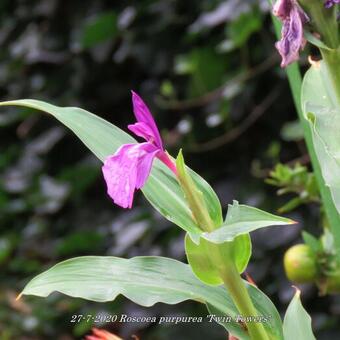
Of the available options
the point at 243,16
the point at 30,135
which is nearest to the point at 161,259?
the point at 243,16

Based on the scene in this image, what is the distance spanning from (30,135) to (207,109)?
0.52 metres

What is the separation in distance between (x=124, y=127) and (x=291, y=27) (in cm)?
118

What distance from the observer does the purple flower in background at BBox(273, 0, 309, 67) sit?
0.42 m

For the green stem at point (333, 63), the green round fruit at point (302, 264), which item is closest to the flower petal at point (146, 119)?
the green stem at point (333, 63)

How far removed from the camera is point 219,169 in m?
1.43

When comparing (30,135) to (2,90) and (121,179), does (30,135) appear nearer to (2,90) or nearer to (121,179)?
(2,90)

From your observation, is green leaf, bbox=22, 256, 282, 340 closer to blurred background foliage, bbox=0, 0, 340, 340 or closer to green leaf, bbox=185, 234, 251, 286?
green leaf, bbox=185, 234, 251, 286

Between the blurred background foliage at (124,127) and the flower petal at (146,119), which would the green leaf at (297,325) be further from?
the blurred background foliage at (124,127)

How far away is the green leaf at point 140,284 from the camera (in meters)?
0.49

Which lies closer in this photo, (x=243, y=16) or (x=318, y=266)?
(x=318, y=266)

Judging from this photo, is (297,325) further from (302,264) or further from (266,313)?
(302,264)

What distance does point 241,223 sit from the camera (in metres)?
0.43

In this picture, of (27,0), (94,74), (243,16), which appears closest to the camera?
(243,16)

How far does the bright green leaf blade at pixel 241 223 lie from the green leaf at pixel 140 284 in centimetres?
8
